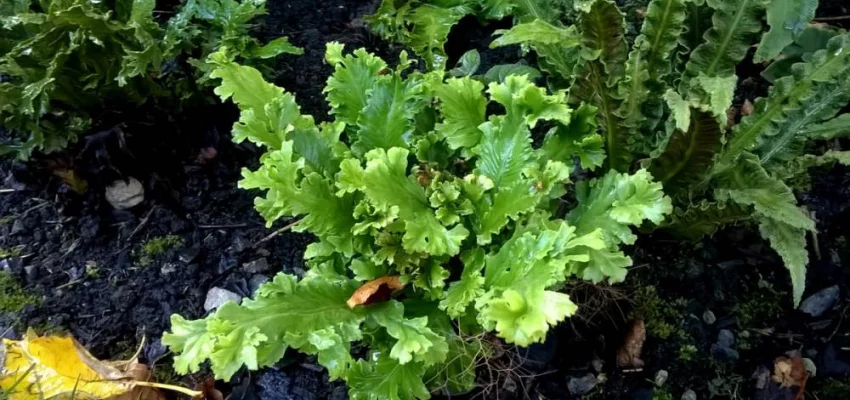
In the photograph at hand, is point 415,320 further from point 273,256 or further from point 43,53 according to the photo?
point 43,53

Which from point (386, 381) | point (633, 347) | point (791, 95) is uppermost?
point (791, 95)

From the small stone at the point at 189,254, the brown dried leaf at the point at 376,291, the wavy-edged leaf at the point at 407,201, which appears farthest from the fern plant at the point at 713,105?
the small stone at the point at 189,254

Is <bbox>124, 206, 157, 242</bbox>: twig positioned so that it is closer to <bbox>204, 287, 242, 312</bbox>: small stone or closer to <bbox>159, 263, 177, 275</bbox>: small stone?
<bbox>159, 263, 177, 275</bbox>: small stone

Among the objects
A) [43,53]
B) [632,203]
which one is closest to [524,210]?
[632,203]

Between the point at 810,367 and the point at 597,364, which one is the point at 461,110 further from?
the point at 810,367

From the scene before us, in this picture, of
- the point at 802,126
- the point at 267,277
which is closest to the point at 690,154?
the point at 802,126

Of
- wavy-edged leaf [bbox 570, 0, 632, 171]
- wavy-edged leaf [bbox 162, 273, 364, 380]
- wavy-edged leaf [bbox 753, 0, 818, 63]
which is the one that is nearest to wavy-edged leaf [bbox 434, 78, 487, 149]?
wavy-edged leaf [bbox 570, 0, 632, 171]

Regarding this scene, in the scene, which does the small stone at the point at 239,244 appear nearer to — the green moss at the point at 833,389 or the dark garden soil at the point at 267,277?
the dark garden soil at the point at 267,277
